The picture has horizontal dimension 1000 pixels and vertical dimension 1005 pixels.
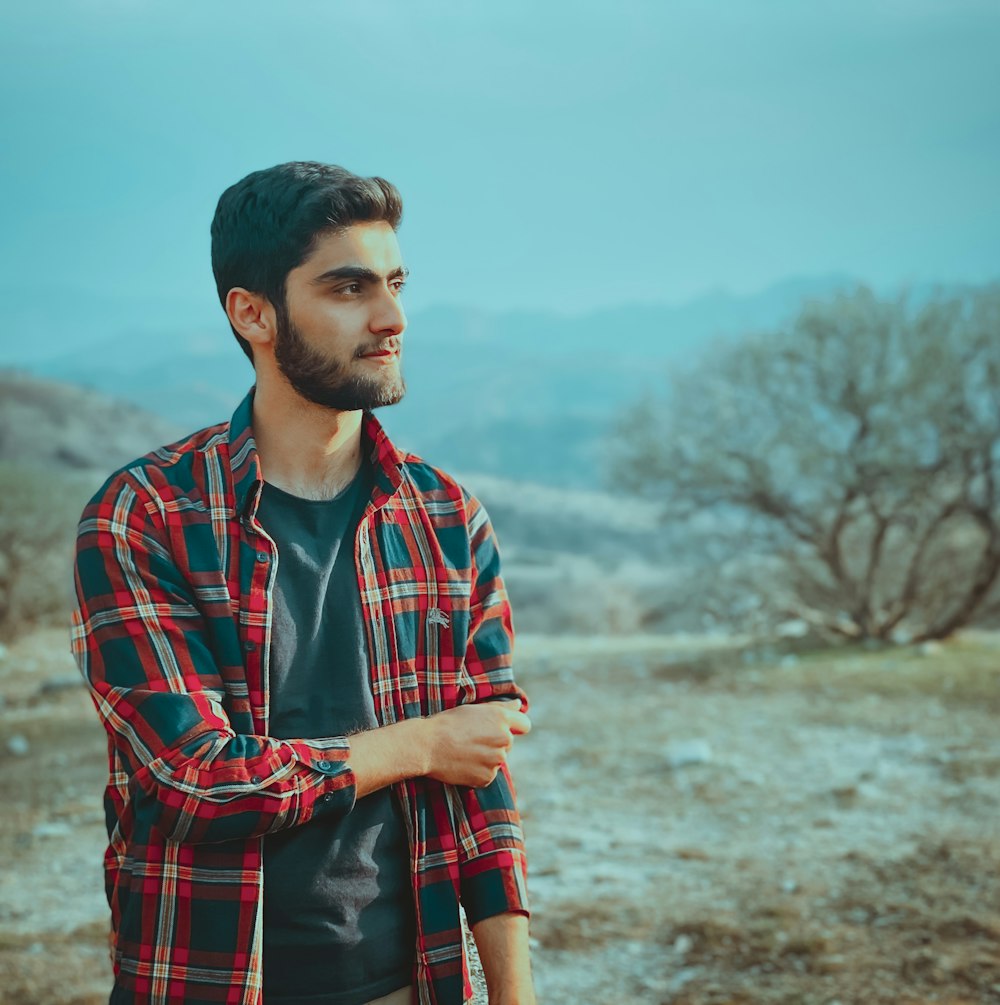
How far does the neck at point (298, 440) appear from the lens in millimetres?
1664

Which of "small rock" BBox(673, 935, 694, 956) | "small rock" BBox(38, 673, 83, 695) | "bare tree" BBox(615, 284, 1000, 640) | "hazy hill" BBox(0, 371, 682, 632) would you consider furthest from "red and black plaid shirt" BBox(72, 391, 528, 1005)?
"hazy hill" BBox(0, 371, 682, 632)

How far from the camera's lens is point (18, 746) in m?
6.13

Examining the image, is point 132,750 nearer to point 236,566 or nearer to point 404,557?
point 236,566

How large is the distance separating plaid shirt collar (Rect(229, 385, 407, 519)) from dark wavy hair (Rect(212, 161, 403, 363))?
0.56 feet

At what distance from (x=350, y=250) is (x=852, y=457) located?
6.91m

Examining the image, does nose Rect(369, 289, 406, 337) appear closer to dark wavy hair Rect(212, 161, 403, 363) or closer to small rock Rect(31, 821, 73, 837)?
dark wavy hair Rect(212, 161, 403, 363)

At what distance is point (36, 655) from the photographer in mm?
9039

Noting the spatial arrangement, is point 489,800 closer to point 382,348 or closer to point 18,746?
point 382,348

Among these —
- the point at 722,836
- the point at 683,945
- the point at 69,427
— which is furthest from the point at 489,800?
the point at 69,427

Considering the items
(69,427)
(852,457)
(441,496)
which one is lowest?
(441,496)

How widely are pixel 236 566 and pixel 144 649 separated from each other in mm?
160

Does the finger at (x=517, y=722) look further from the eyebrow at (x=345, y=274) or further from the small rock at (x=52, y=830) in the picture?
the small rock at (x=52, y=830)

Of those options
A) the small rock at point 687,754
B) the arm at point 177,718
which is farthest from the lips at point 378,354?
the small rock at point 687,754

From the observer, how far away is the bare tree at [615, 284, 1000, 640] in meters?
7.86
